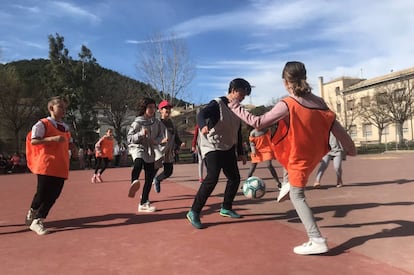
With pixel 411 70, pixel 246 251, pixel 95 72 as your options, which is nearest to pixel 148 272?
pixel 246 251

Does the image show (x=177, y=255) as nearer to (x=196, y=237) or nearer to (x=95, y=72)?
(x=196, y=237)

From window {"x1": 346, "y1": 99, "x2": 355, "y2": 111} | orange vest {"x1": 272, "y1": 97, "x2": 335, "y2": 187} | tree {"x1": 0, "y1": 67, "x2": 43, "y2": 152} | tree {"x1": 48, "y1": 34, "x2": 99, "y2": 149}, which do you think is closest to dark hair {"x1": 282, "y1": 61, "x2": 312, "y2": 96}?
orange vest {"x1": 272, "y1": 97, "x2": 335, "y2": 187}

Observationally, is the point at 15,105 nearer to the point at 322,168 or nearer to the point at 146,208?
the point at 322,168

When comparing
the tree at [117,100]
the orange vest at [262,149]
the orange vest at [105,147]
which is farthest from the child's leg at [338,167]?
the tree at [117,100]

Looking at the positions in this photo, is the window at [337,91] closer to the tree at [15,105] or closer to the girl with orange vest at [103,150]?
the tree at [15,105]

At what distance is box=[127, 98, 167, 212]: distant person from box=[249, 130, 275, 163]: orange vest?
3150mm

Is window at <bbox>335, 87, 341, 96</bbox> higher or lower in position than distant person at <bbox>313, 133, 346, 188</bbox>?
higher

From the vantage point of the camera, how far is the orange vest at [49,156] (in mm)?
5254

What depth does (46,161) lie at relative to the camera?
17.3 feet

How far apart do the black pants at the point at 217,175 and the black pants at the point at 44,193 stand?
193 centimetres

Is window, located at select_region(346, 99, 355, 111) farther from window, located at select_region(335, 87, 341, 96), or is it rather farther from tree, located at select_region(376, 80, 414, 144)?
tree, located at select_region(376, 80, 414, 144)

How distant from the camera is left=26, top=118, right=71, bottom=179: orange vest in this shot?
5.25m

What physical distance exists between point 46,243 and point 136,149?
2.33 m

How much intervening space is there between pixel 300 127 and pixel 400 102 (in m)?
49.6
